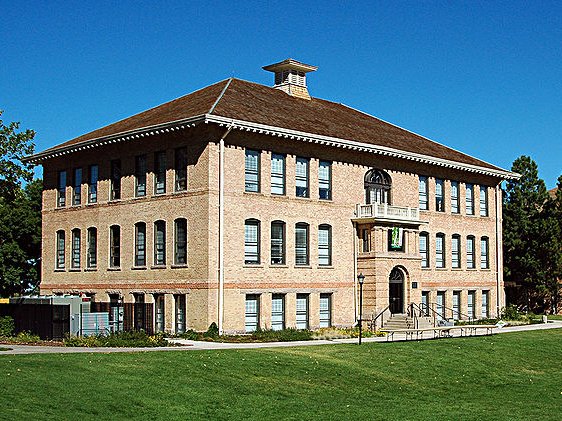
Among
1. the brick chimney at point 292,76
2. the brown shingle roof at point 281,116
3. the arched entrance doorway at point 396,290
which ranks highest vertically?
the brick chimney at point 292,76

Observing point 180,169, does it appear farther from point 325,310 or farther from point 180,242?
point 325,310

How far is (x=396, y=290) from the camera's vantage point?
1857 inches

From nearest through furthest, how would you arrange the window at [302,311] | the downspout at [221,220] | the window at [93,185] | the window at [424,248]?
the downspout at [221,220] → the window at [302,311] → the window at [93,185] → the window at [424,248]

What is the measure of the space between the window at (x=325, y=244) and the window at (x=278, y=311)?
11.2ft

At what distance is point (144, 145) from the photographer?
142ft

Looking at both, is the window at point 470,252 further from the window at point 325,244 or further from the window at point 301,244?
the window at point 301,244

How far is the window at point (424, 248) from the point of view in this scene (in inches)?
1988

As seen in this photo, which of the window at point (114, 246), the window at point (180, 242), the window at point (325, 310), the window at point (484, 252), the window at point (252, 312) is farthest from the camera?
the window at point (484, 252)

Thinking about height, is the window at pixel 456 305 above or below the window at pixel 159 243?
below

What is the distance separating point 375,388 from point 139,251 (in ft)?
65.0

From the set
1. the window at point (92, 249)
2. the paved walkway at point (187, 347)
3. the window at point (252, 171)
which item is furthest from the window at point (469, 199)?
the window at point (92, 249)

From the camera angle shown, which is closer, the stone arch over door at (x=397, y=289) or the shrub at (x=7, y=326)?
the shrub at (x=7, y=326)

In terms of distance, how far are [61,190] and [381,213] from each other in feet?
58.6

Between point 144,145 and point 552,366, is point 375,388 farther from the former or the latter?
point 144,145
